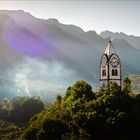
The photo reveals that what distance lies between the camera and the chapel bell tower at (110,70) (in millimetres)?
67375

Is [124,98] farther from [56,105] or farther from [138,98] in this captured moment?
[56,105]

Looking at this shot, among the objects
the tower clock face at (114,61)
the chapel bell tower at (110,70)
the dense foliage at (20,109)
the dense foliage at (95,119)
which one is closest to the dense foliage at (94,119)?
the dense foliage at (95,119)

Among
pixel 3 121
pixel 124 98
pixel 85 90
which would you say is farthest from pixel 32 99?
pixel 124 98

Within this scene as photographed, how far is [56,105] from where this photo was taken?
68.4 m

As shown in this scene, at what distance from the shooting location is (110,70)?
67875 millimetres

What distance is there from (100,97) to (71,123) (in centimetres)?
628

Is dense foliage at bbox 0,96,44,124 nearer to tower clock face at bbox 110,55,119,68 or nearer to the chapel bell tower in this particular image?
the chapel bell tower

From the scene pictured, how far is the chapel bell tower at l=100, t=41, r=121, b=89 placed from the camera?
67.4 meters

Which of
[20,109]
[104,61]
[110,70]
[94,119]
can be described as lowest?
[94,119]

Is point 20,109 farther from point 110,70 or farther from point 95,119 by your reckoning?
point 95,119

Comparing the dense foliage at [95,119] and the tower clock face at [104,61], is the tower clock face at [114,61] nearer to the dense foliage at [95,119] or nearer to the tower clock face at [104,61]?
the tower clock face at [104,61]

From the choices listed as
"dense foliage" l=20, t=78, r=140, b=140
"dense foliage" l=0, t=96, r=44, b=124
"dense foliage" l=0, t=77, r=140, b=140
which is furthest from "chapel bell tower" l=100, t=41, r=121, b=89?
"dense foliage" l=0, t=96, r=44, b=124

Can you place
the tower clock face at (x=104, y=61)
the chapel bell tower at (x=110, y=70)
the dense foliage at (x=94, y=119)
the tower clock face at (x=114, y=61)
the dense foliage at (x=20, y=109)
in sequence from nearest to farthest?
the dense foliage at (x=94, y=119)
the chapel bell tower at (x=110, y=70)
the tower clock face at (x=114, y=61)
the tower clock face at (x=104, y=61)
the dense foliage at (x=20, y=109)

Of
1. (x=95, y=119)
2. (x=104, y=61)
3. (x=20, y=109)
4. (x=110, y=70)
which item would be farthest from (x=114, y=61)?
(x=20, y=109)
